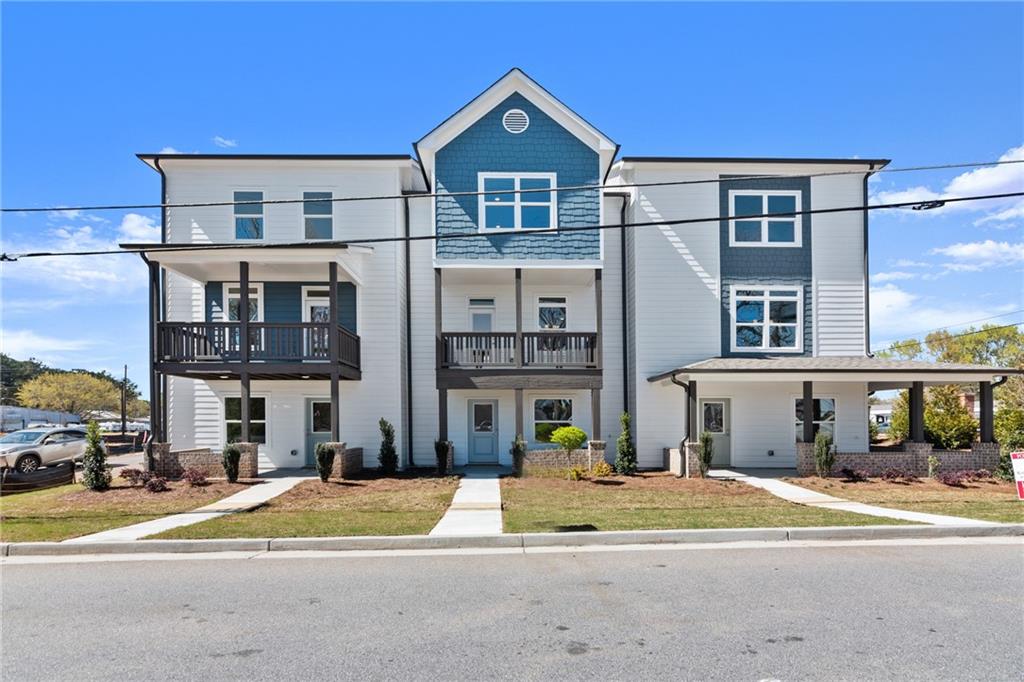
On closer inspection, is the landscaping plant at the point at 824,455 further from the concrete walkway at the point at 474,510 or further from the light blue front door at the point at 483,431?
the light blue front door at the point at 483,431

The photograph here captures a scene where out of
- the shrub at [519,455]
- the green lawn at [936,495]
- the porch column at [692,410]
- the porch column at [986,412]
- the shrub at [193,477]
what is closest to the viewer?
the green lawn at [936,495]

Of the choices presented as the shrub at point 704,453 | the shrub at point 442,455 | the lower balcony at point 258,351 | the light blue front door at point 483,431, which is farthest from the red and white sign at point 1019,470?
the lower balcony at point 258,351

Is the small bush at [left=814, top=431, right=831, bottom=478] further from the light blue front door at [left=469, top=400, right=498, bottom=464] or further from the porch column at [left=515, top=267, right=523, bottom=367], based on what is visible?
the light blue front door at [left=469, top=400, right=498, bottom=464]

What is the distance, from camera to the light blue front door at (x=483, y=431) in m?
19.5

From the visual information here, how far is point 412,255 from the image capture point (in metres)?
19.2

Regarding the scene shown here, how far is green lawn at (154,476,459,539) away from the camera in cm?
934

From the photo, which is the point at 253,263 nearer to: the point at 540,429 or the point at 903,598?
the point at 540,429

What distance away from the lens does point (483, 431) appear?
19.7 m

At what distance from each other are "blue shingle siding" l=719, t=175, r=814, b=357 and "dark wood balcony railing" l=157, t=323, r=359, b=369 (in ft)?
36.5

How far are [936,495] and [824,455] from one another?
117 inches

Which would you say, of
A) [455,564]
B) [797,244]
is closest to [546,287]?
[797,244]

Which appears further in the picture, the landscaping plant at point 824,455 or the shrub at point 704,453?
the shrub at point 704,453

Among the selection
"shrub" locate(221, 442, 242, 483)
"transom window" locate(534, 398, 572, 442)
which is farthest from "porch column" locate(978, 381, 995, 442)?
"shrub" locate(221, 442, 242, 483)

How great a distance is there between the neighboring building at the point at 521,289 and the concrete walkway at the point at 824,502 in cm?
221
